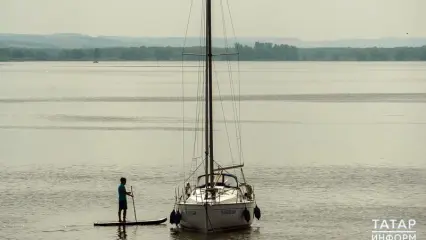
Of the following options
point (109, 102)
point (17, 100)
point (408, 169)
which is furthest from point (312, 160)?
point (17, 100)

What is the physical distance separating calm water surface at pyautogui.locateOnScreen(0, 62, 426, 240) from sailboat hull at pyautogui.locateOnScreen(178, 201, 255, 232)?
343mm

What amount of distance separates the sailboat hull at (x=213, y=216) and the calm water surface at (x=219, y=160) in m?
0.34

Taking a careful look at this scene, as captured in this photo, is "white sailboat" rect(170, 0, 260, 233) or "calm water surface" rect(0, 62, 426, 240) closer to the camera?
"white sailboat" rect(170, 0, 260, 233)

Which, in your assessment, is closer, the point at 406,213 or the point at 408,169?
the point at 406,213

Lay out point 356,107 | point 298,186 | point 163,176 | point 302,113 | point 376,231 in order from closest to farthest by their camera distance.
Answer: point 376,231 < point 298,186 < point 163,176 < point 302,113 < point 356,107

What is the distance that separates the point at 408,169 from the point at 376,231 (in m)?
18.6

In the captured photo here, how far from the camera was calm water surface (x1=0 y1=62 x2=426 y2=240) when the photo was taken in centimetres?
3441

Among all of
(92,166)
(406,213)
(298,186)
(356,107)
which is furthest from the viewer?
(356,107)

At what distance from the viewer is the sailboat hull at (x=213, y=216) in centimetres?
3127

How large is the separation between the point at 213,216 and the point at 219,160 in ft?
75.6

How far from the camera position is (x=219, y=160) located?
54344 millimetres

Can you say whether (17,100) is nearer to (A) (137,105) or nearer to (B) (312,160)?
(A) (137,105)

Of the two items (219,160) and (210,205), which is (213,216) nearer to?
(210,205)

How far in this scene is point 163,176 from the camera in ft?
156
